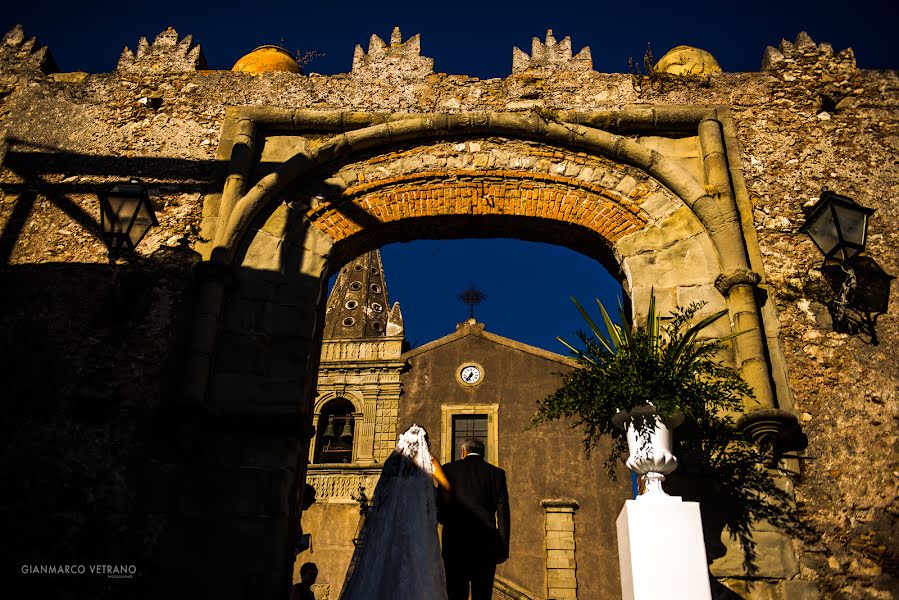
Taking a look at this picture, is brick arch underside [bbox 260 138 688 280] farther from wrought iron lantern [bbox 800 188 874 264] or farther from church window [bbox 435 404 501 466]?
church window [bbox 435 404 501 466]

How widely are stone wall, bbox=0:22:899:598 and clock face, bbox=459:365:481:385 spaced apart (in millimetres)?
18391

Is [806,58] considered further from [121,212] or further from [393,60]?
[121,212]

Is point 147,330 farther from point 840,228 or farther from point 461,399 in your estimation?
point 461,399

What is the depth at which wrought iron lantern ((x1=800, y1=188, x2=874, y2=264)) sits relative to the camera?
606 centimetres

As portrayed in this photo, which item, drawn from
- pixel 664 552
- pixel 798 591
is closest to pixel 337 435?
pixel 798 591

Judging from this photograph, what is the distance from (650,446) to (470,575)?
1362 millimetres

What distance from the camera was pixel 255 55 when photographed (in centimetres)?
834

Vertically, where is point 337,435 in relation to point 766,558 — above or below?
above

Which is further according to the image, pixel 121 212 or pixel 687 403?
pixel 121 212

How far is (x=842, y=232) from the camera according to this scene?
6.09 meters

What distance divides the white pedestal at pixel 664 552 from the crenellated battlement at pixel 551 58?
15.2ft

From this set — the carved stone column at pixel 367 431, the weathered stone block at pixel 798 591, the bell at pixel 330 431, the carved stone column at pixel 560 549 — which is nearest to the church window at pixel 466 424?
the carved stone column at pixel 367 431

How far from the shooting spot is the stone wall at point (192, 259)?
5.50m

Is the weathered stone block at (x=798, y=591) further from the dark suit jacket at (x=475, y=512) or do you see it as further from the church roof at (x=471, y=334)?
the church roof at (x=471, y=334)
